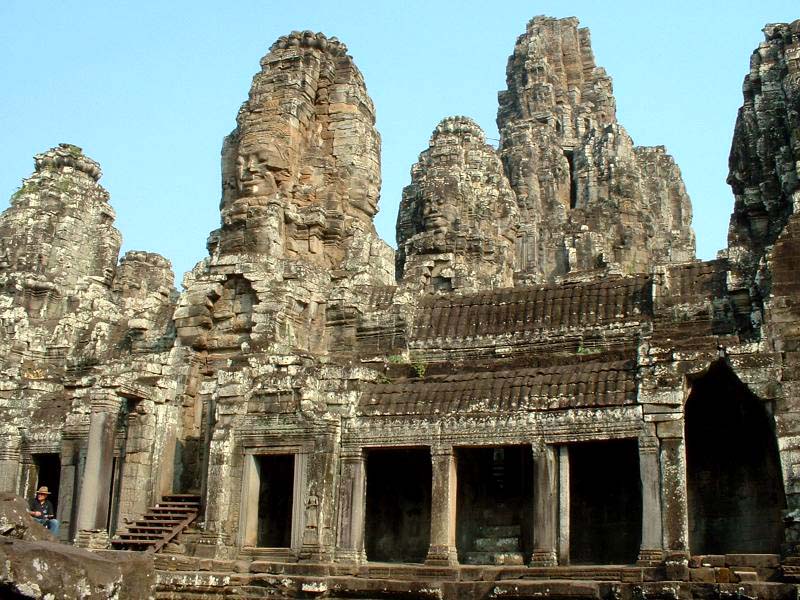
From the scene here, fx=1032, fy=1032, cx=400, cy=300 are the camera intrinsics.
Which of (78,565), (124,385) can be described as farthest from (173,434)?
(78,565)

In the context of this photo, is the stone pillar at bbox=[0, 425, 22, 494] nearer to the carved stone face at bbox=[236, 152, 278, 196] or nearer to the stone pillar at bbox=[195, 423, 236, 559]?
the stone pillar at bbox=[195, 423, 236, 559]

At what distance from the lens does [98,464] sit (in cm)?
2027

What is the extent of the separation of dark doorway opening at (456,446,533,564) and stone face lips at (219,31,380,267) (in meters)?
7.18

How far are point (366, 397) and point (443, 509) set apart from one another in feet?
8.44

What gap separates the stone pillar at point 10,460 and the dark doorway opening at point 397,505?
9.33 meters

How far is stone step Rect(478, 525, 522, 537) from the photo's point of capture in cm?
1873

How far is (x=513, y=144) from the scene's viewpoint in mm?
61062

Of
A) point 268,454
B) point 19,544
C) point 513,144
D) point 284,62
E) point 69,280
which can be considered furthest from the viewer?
point 513,144

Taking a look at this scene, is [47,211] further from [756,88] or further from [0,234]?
[756,88]

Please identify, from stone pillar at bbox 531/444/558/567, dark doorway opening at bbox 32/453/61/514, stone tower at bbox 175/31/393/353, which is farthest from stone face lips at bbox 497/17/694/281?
stone pillar at bbox 531/444/558/567

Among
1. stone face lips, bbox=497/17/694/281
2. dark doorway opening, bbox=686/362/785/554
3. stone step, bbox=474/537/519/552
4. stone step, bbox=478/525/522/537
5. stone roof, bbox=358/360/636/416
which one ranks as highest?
stone face lips, bbox=497/17/694/281

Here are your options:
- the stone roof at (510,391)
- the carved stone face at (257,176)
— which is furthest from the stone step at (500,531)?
the carved stone face at (257,176)

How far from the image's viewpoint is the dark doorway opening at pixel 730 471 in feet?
55.8

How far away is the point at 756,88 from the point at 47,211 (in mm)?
18927
